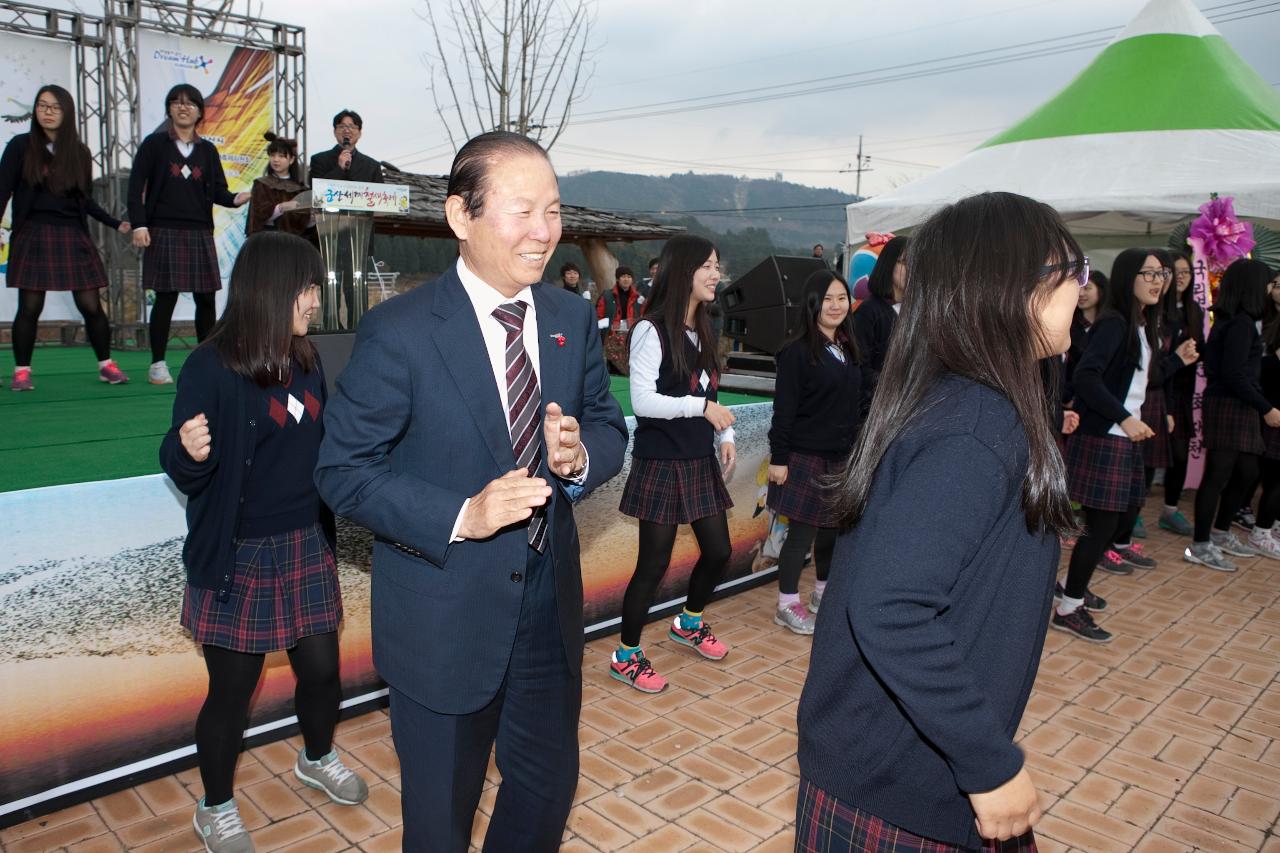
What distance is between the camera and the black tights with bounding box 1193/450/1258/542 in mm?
5922

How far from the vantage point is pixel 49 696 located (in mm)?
2938

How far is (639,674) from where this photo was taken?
4098mm

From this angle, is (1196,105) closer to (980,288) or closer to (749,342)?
(749,342)

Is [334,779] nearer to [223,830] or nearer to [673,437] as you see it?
[223,830]

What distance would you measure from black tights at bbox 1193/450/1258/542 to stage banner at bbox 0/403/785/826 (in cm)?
547

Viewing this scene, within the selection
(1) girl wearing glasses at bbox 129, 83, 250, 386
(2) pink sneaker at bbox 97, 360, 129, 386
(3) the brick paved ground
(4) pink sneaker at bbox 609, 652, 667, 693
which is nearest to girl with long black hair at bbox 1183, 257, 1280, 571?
(3) the brick paved ground

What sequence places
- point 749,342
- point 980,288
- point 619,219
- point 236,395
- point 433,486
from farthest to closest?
1. point 619,219
2. point 749,342
3. point 236,395
4. point 433,486
5. point 980,288

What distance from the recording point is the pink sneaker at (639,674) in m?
4.07

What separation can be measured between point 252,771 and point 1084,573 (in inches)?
158

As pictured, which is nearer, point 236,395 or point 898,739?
point 898,739

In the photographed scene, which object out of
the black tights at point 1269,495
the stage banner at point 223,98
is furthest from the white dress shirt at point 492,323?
the stage banner at point 223,98

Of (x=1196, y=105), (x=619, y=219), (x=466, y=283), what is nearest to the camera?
(x=466, y=283)

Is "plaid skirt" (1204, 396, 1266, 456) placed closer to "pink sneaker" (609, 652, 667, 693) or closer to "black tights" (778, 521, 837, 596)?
"black tights" (778, 521, 837, 596)

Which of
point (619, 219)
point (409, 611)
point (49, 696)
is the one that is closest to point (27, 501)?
point (49, 696)
